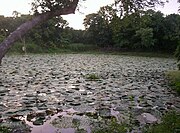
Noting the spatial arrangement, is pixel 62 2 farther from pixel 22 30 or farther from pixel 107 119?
pixel 107 119

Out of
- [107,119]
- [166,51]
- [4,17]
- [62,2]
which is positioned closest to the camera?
[62,2]

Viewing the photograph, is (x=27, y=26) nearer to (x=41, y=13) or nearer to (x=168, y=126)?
(x=41, y=13)

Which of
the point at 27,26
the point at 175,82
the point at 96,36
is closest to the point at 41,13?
the point at 27,26

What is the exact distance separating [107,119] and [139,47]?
55972 millimetres

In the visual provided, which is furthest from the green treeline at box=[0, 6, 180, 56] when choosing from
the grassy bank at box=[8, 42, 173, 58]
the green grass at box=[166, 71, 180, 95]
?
the green grass at box=[166, 71, 180, 95]

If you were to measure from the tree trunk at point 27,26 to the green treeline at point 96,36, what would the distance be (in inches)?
1666

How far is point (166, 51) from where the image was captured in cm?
6203

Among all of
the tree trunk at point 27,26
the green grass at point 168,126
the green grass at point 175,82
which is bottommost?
the green grass at point 175,82

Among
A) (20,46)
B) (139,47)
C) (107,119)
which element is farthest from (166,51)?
(107,119)

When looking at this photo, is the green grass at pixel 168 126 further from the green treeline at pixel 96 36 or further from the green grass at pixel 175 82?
the green treeline at pixel 96 36

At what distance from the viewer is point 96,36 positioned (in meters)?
66.9

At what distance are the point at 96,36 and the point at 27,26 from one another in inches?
2422

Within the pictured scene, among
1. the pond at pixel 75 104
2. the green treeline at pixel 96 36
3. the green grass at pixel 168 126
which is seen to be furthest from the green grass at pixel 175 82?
the green treeline at pixel 96 36

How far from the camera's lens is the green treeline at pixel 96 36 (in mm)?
53656
